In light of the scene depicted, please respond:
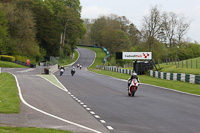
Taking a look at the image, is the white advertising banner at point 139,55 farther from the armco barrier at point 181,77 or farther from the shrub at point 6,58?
the shrub at point 6,58

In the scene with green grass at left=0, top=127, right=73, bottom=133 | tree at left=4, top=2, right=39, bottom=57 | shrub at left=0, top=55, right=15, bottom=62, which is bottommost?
green grass at left=0, top=127, right=73, bottom=133

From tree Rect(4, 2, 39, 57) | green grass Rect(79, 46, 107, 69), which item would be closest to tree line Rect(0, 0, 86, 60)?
tree Rect(4, 2, 39, 57)

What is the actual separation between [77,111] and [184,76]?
2166cm

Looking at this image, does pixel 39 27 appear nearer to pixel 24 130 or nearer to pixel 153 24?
pixel 153 24

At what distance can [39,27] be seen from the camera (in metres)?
91.3

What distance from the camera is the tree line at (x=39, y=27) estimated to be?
7150cm

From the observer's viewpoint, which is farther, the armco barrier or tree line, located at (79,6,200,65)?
tree line, located at (79,6,200,65)

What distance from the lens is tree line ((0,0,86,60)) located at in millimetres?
71500

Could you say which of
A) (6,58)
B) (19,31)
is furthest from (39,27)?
(6,58)

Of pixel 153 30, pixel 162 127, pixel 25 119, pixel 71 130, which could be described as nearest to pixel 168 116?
pixel 162 127

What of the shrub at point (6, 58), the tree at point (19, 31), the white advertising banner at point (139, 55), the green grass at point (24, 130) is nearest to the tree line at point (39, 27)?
the tree at point (19, 31)

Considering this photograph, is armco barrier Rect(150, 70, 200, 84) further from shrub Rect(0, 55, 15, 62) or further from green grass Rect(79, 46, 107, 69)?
green grass Rect(79, 46, 107, 69)

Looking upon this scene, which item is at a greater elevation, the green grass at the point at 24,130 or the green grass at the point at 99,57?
the green grass at the point at 99,57

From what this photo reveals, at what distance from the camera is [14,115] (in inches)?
430
